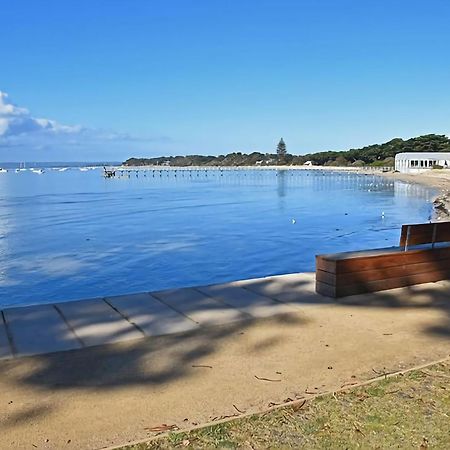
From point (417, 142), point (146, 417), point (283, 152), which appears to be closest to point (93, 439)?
point (146, 417)

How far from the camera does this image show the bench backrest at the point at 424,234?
6.39 metres

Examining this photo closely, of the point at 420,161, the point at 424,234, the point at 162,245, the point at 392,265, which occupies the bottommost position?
the point at 420,161

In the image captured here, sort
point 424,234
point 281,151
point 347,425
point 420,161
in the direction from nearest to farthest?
point 347,425 < point 424,234 < point 420,161 < point 281,151

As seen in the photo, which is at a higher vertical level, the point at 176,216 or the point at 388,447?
the point at 388,447

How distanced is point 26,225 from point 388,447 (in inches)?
882

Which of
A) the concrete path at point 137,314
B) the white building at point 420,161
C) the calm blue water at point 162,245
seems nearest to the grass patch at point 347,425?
the concrete path at point 137,314

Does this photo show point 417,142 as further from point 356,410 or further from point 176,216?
point 356,410

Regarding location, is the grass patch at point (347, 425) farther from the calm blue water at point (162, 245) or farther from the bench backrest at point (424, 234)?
the calm blue water at point (162, 245)

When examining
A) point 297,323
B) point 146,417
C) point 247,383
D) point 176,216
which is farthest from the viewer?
point 176,216

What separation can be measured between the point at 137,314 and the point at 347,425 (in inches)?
108

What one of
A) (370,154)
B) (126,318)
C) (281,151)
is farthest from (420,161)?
(281,151)

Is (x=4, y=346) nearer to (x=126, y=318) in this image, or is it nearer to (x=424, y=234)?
(x=126, y=318)

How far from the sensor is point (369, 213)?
27.4 m

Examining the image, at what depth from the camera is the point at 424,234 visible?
6598mm
